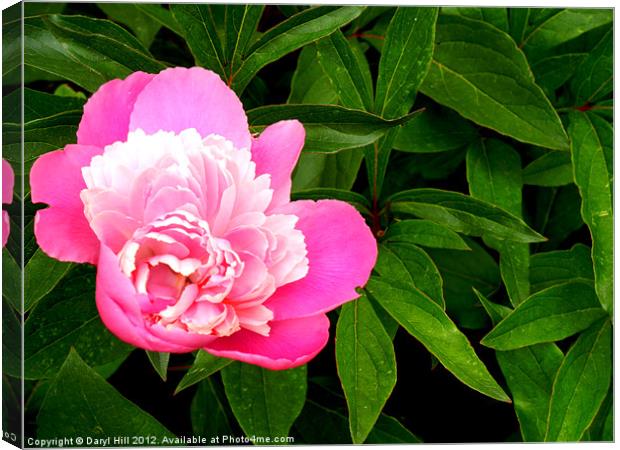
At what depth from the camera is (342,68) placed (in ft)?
2.20

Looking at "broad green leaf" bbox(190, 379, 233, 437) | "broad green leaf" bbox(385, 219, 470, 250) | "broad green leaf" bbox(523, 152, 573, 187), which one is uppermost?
"broad green leaf" bbox(523, 152, 573, 187)

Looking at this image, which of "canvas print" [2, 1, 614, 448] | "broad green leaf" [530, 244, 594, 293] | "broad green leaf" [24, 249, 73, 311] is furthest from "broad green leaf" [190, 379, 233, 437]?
"broad green leaf" [530, 244, 594, 293]

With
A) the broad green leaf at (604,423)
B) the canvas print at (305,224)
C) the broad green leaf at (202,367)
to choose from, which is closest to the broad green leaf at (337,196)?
the canvas print at (305,224)

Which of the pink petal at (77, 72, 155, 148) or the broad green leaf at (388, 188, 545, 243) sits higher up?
the pink petal at (77, 72, 155, 148)

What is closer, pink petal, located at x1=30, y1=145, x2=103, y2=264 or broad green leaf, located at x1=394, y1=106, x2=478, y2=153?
pink petal, located at x1=30, y1=145, x2=103, y2=264

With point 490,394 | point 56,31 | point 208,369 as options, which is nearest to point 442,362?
point 490,394

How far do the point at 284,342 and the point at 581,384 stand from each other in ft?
0.77

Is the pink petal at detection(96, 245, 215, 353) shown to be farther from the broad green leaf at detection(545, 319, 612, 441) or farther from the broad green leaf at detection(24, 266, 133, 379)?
the broad green leaf at detection(545, 319, 612, 441)

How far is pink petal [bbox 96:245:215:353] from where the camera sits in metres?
0.56

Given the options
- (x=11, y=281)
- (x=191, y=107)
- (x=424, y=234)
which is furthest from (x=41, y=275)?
(x=424, y=234)

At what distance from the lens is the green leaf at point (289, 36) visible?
65 cm

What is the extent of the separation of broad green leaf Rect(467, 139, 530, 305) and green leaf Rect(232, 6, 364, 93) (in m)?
0.14

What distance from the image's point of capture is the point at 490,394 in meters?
0.66

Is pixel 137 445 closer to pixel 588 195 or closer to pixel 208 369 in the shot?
pixel 208 369
